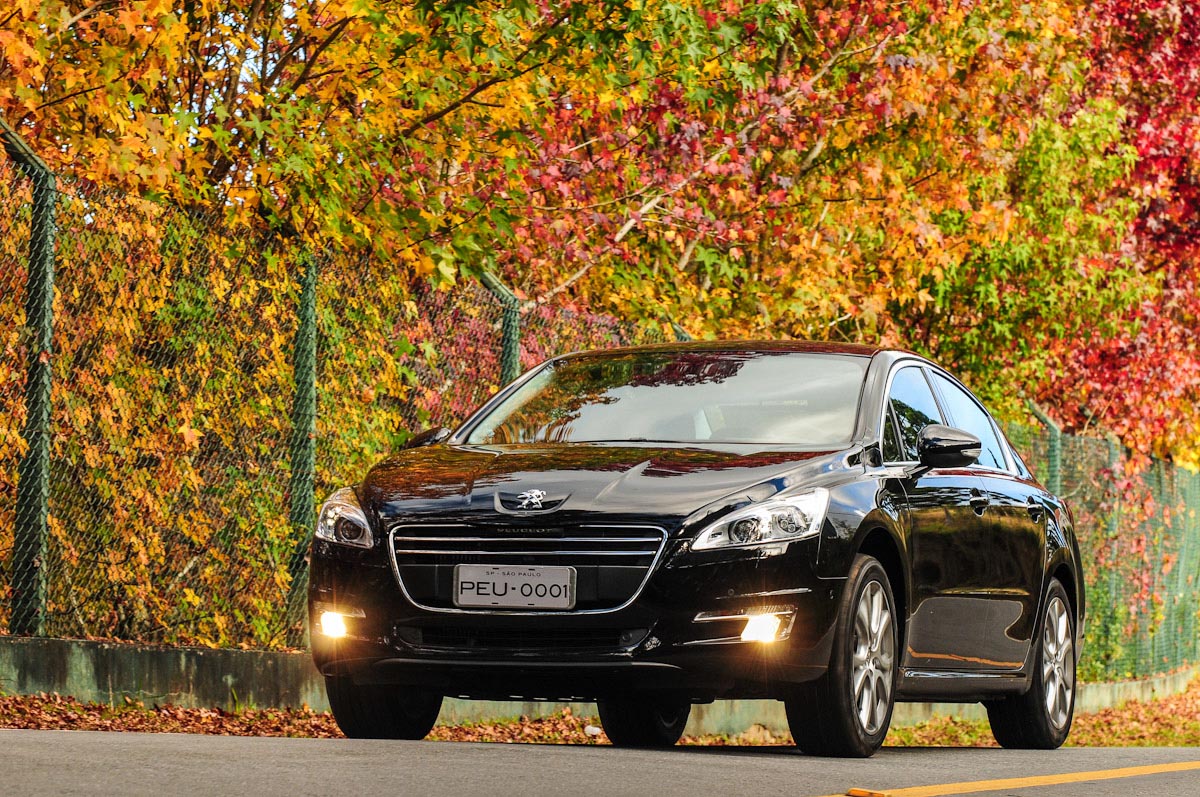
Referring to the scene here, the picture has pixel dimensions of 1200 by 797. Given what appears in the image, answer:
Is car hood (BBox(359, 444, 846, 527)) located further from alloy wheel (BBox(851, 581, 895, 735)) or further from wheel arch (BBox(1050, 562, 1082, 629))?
wheel arch (BBox(1050, 562, 1082, 629))

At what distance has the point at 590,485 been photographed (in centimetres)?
850

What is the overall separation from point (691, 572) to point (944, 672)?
2.16 metres

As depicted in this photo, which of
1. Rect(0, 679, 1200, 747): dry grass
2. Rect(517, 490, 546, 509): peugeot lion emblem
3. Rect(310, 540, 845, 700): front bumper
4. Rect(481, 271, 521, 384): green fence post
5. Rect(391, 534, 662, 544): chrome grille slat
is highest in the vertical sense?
Rect(481, 271, 521, 384): green fence post

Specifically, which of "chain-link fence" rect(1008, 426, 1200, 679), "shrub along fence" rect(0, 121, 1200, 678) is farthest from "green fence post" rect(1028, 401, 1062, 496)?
"shrub along fence" rect(0, 121, 1200, 678)

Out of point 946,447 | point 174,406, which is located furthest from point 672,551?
point 174,406

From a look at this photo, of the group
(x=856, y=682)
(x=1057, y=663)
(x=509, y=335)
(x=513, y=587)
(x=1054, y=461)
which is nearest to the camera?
(x=513, y=587)

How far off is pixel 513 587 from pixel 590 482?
490mm

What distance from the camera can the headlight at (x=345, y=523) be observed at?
28.6 feet

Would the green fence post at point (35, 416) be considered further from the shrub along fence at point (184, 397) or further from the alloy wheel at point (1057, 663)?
the alloy wheel at point (1057, 663)

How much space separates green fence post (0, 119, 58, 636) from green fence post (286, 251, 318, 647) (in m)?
1.83

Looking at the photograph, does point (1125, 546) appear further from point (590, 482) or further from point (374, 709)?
point (590, 482)

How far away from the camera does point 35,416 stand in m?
10.1

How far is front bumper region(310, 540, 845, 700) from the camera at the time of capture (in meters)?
8.30

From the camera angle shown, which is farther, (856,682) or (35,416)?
(35,416)
